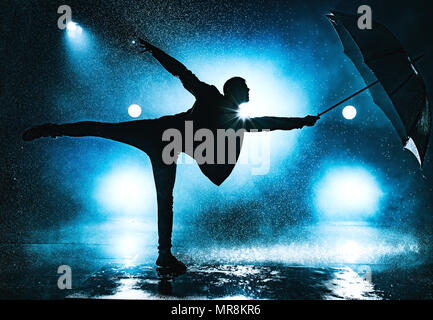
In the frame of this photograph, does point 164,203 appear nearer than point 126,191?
Yes

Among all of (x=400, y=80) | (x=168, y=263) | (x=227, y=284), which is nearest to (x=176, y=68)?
(x=168, y=263)

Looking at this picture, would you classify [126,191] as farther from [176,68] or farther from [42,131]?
[176,68]

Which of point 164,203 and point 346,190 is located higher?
A: point 164,203

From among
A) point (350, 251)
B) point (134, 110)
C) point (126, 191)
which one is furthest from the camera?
point (126, 191)

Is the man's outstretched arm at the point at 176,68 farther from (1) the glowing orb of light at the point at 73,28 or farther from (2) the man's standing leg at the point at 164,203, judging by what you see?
(1) the glowing orb of light at the point at 73,28

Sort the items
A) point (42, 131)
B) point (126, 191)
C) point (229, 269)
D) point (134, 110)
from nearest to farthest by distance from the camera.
Result: point (42, 131), point (229, 269), point (134, 110), point (126, 191)

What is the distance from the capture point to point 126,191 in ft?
31.7

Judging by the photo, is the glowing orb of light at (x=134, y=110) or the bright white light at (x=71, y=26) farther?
the glowing orb of light at (x=134, y=110)

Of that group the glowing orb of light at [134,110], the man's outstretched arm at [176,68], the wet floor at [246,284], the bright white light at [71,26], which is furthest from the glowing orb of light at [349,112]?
the bright white light at [71,26]

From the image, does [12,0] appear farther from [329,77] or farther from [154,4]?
[329,77]

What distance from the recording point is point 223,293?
2.41 metres

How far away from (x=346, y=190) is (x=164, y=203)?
25.5 ft

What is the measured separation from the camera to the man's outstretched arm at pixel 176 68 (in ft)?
9.71

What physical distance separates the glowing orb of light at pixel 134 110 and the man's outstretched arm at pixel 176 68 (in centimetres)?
542
